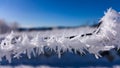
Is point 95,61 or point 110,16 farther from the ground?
point 110,16

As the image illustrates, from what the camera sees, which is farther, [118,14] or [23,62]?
[23,62]

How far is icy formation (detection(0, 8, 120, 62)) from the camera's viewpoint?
1.51 ft

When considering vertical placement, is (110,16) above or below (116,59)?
above

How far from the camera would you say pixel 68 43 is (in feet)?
1.53

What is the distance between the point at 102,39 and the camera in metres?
0.50

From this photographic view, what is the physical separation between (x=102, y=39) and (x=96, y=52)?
0.04 m

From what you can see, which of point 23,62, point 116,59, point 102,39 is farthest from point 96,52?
point 23,62

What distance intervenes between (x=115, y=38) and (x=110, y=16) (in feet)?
0.17

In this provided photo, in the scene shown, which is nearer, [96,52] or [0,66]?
[96,52]

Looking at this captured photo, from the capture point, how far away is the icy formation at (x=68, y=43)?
46 cm

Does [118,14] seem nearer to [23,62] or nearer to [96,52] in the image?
[96,52]

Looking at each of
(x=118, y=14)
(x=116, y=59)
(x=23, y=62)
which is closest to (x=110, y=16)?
(x=118, y=14)

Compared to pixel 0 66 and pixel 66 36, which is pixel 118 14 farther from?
pixel 0 66

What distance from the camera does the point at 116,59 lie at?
61cm
